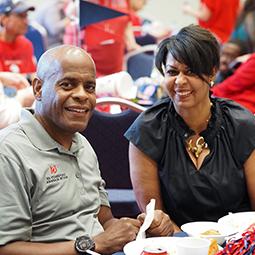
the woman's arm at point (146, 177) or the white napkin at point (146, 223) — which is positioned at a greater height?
the white napkin at point (146, 223)

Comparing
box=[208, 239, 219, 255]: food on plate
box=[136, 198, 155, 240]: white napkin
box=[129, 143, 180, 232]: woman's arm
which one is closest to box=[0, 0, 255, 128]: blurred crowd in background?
box=[129, 143, 180, 232]: woman's arm

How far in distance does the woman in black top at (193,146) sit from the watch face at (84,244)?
2.00 feet

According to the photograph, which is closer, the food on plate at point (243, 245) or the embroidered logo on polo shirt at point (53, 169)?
the food on plate at point (243, 245)

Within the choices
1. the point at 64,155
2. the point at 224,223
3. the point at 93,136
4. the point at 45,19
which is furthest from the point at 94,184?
the point at 45,19

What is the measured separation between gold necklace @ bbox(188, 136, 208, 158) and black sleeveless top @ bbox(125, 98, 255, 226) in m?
0.01

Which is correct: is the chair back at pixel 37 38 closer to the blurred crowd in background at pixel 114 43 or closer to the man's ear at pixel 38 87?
the blurred crowd in background at pixel 114 43

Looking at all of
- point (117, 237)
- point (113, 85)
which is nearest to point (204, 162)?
point (117, 237)

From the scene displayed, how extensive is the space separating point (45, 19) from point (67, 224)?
4732 mm

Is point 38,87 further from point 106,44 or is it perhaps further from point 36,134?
point 106,44

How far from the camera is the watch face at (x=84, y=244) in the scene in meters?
1.62

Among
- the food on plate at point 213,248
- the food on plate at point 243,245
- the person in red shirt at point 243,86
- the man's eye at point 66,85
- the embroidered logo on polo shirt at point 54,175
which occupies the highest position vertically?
the man's eye at point 66,85

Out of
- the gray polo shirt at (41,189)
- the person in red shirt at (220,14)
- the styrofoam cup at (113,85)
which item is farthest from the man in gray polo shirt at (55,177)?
the person in red shirt at (220,14)

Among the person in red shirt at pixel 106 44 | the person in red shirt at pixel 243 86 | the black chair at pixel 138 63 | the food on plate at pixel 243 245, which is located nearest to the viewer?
the food on plate at pixel 243 245

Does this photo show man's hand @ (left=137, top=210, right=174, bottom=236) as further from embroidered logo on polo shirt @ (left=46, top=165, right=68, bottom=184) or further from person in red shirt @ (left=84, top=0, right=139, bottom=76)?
person in red shirt @ (left=84, top=0, right=139, bottom=76)
